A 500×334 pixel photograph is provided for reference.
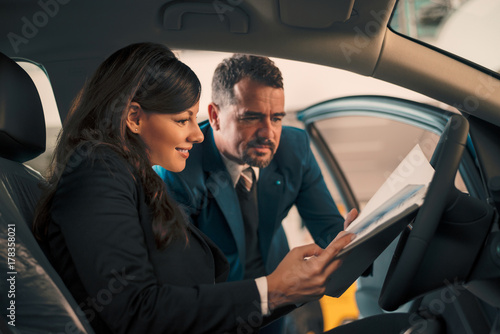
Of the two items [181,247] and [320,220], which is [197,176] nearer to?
[320,220]

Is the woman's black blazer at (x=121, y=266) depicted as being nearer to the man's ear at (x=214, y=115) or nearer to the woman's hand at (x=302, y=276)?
the woman's hand at (x=302, y=276)

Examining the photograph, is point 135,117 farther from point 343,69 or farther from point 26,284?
point 343,69

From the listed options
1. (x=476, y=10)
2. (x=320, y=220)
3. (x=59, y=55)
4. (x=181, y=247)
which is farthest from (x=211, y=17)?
(x=320, y=220)

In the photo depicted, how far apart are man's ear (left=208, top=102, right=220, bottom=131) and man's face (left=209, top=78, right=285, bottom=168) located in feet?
0.11

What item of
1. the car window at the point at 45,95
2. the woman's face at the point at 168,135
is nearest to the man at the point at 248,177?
the car window at the point at 45,95

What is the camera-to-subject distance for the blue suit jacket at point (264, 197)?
68.0 inches

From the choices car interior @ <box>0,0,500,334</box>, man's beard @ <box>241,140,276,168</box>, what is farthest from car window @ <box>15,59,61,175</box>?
man's beard @ <box>241,140,276,168</box>

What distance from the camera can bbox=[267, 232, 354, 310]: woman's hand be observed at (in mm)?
891

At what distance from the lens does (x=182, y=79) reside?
1.13 meters

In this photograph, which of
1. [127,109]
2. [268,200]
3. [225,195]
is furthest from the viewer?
[268,200]

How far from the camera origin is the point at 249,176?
1904mm

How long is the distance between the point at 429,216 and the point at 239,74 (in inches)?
46.5

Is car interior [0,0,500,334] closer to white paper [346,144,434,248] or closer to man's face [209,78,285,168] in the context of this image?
white paper [346,144,434,248]

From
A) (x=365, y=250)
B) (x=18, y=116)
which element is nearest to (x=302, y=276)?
(x=365, y=250)
